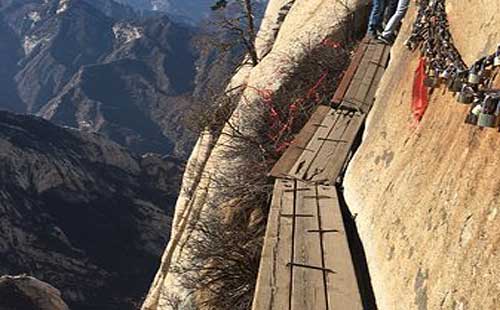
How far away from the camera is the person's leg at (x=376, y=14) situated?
1164cm

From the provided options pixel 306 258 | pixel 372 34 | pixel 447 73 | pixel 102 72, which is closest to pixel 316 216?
pixel 306 258

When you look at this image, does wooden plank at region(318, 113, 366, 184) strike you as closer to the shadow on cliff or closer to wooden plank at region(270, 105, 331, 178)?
the shadow on cliff

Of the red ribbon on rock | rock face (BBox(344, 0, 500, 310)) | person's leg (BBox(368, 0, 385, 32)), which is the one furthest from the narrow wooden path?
the red ribbon on rock

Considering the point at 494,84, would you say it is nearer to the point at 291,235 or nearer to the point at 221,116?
the point at 291,235

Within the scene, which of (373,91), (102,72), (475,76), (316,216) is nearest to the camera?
(475,76)

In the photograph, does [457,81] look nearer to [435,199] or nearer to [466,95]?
[466,95]

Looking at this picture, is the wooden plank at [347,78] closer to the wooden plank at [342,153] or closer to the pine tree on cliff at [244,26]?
the wooden plank at [342,153]

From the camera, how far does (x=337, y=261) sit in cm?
618

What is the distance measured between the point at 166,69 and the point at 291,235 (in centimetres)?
15001

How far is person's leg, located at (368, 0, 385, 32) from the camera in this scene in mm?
11641

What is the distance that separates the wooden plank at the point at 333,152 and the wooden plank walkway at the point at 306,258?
1.42ft

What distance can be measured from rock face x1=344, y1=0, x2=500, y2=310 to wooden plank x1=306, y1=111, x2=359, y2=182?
0.54 meters

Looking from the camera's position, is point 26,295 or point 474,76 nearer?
point 474,76

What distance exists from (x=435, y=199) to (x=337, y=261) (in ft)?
4.30
